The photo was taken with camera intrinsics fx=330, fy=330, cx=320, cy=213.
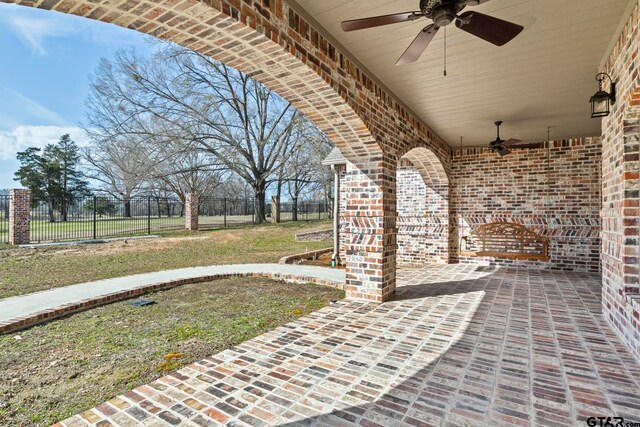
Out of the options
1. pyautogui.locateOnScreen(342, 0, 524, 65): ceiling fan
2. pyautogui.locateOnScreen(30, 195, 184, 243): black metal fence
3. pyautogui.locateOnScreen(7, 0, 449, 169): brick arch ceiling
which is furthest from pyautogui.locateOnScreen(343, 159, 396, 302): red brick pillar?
pyautogui.locateOnScreen(30, 195, 184, 243): black metal fence

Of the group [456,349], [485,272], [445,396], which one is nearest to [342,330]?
[456,349]

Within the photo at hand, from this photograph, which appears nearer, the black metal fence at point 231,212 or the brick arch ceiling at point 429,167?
the brick arch ceiling at point 429,167

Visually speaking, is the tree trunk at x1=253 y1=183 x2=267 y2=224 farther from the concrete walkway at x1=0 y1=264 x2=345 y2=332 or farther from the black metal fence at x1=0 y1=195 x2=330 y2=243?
the concrete walkway at x1=0 y1=264 x2=345 y2=332

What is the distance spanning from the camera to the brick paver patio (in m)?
1.89

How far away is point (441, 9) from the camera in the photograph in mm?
2047

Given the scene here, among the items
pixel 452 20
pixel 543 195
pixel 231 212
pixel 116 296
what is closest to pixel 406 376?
pixel 452 20

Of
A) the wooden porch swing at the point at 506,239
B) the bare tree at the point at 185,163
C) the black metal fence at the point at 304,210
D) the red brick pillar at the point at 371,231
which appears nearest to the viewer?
the red brick pillar at the point at 371,231

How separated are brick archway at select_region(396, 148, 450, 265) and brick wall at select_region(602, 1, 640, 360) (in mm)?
3957

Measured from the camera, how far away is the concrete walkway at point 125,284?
13.3 ft

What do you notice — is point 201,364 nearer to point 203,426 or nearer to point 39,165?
point 203,426

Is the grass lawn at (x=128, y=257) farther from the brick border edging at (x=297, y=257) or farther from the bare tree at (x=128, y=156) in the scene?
the bare tree at (x=128, y=156)

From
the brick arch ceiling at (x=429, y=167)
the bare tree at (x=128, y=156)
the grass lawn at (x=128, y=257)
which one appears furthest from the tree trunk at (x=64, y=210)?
the brick arch ceiling at (x=429, y=167)

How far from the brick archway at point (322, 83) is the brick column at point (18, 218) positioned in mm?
11157

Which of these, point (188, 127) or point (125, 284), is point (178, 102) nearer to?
point (188, 127)
